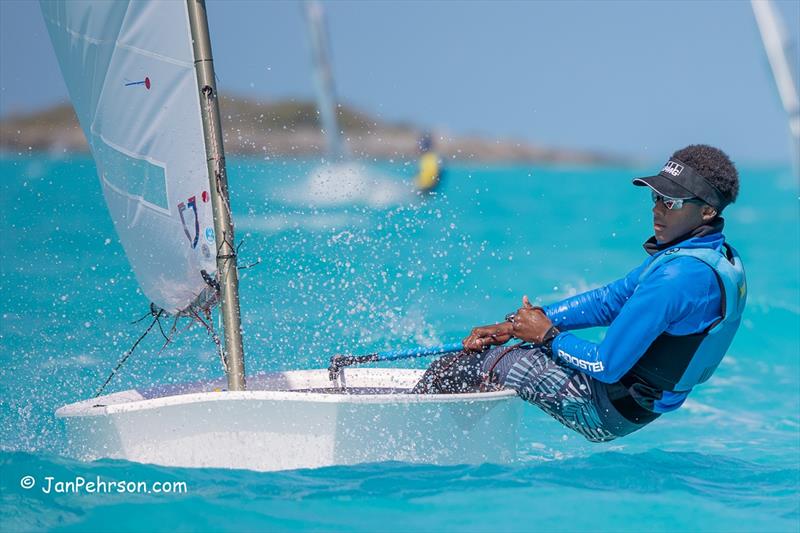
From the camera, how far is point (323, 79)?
18.6m

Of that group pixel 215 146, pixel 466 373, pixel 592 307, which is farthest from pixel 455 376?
pixel 215 146

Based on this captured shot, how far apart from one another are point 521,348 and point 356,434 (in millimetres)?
796

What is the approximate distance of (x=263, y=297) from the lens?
29.5ft

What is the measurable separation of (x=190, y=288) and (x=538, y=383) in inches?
65.0

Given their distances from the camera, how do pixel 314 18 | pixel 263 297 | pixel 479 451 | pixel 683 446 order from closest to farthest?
1. pixel 479 451
2. pixel 683 446
3. pixel 263 297
4. pixel 314 18

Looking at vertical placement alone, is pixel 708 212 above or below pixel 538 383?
above

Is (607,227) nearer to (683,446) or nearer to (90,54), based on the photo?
(683,446)

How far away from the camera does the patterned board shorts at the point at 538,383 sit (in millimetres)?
3972

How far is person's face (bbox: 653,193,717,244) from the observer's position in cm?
377

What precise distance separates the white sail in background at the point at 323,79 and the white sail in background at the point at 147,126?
12.4 meters

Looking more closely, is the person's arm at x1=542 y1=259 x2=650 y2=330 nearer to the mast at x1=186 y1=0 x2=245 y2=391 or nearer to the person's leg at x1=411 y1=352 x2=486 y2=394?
the person's leg at x1=411 y1=352 x2=486 y2=394

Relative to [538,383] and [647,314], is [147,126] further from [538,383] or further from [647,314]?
[647,314]

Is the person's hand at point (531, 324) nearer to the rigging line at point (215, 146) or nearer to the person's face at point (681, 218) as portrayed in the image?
the person's face at point (681, 218)

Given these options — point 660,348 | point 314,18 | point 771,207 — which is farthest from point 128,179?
point 771,207
